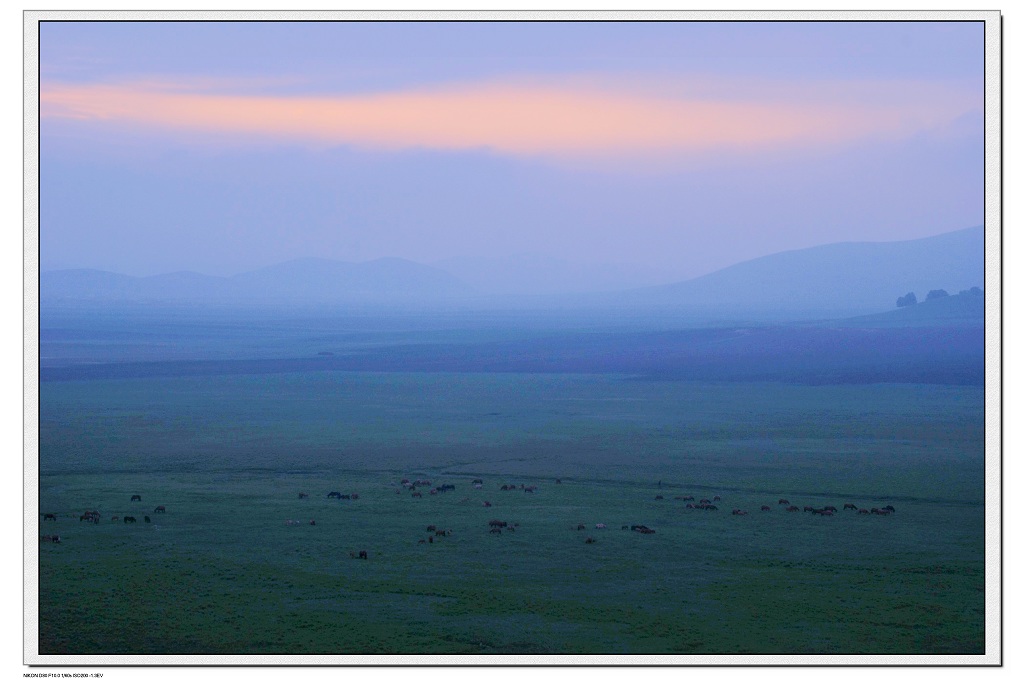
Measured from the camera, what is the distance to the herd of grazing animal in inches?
1236

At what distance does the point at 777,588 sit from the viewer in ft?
85.5

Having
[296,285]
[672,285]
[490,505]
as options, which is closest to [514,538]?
[490,505]

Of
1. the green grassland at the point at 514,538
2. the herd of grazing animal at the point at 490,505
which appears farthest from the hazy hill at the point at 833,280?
the green grassland at the point at 514,538

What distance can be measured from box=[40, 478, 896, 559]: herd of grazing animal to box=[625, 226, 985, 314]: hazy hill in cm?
929

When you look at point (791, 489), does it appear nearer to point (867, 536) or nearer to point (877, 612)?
point (867, 536)

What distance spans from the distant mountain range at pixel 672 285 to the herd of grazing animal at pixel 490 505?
25004mm

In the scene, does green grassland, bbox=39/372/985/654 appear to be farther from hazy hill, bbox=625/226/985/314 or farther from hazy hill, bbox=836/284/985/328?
hazy hill, bbox=836/284/985/328

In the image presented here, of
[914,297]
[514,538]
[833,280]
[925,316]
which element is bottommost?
[514,538]

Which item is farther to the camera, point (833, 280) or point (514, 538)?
point (833, 280)

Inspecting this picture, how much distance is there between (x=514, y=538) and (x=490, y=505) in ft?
18.8

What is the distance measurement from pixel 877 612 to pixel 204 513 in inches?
777

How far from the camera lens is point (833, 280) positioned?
344 ft

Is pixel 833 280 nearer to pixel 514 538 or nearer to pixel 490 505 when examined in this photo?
pixel 490 505

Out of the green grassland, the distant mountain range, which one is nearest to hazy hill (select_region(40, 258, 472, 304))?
the distant mountain range
